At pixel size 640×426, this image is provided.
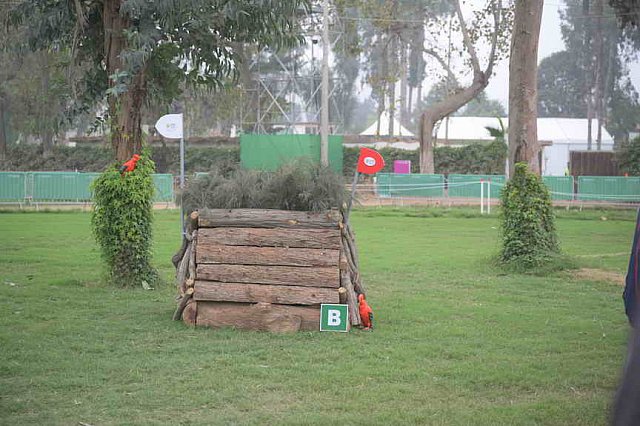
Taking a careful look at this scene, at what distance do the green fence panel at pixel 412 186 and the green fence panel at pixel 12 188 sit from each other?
13060 mm

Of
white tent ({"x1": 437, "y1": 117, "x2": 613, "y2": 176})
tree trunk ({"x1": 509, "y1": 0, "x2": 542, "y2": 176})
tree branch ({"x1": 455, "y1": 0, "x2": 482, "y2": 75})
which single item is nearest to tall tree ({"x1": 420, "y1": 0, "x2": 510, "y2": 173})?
tree branch ({"x1": 455, "y1": 0, "x2": 482, "y2": 75})

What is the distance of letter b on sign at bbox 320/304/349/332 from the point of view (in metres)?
9.05

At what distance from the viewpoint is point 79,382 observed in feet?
23.0

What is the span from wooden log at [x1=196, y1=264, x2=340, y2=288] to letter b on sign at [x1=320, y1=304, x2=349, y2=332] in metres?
0.24

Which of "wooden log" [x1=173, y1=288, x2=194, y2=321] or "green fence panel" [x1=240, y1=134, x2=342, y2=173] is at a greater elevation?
"green fence panel" [x1=240, y1=134, x2=342, y2=173]

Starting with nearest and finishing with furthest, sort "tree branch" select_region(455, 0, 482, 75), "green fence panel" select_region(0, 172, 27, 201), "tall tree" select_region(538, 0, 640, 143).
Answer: "green fence panel" select_region(0, 172, 27, 201)
"tree branch" select_region(455, 0, 482, 75)
"tall tree" select_region(538, 0, 640, 143)

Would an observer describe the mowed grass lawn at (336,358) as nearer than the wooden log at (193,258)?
Yes

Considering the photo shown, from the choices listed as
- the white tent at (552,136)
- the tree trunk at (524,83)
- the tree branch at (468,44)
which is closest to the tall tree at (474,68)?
the tree branch at (468,44)

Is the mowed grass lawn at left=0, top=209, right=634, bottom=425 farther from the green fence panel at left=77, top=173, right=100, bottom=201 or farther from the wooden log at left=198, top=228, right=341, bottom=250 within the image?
the green fence panel at left=77, top=173, right=100, bottom=201

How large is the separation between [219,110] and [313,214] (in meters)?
46.8

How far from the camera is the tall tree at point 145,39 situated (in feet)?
38.1

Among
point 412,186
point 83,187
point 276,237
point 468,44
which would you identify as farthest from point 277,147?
point 276,237

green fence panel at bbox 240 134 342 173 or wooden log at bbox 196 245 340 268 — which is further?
green fence panel at bbox 240 134 342 173

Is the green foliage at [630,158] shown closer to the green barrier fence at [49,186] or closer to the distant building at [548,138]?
the distant building at [548,138]
